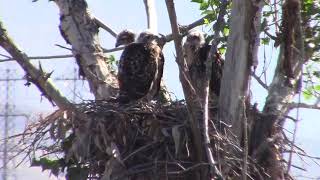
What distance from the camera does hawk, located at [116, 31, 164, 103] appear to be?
723cm

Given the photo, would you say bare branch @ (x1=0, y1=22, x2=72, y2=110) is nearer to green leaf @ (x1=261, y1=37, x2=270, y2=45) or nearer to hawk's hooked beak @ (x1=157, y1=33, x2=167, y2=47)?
green leaf @ (x1=261, y1=37, x2=270, y2=45)

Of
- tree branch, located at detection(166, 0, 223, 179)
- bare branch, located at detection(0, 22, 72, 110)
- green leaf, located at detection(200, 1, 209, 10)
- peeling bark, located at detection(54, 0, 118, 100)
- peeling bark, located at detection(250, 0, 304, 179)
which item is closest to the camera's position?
tree branch, located at detection(166, 0, 223, 179)

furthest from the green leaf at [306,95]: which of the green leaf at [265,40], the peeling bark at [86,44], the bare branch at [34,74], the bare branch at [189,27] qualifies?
the bare branch at [34,74]

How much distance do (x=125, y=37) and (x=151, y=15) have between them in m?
0.73

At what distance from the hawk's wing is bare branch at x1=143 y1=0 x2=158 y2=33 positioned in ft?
0.65

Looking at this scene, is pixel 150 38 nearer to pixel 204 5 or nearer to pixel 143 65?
pixel 143 65

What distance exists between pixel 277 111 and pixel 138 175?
1.13 m

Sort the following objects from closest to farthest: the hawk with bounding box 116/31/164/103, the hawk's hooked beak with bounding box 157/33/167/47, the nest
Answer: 1. the nest
2. the hawk with bounding box 116/31/164/103
3. the hawk's hooked beak with bounding box 157/33/167/47

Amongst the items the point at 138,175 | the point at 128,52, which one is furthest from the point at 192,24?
the point at 138,175

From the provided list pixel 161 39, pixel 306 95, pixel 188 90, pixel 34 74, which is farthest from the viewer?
pixel 161 39

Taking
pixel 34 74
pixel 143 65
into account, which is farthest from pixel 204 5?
pixel 34 74

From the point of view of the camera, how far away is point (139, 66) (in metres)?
7.38

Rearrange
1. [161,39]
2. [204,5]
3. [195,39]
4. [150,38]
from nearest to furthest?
[204,5], [150,38], [161,39], [195,39]

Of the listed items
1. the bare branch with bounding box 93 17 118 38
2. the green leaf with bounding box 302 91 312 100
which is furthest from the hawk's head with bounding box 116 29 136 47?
the green leaf with bounding box 302 91 312 100
